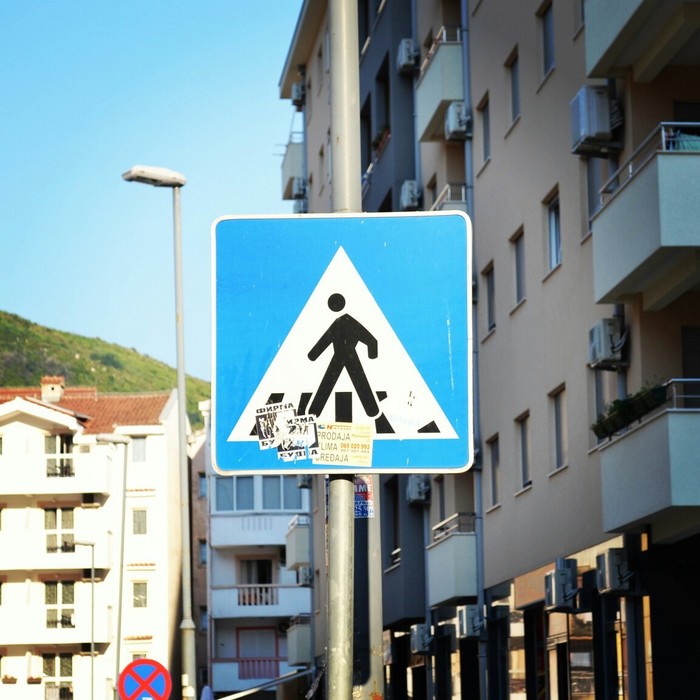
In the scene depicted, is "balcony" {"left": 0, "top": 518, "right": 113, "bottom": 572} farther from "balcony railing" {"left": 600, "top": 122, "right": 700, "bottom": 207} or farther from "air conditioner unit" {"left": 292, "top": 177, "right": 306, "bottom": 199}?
"balcony railing" {"left": 600, "top": 122, "right": 700, "bottom": 207}

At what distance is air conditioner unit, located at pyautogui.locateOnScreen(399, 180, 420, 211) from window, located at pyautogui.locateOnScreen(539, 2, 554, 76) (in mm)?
9321

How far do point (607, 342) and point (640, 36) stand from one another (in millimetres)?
3853

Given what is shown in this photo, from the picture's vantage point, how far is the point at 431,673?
35.7m

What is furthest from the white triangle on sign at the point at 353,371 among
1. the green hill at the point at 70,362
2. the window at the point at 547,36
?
the green hill at the point at 70,362

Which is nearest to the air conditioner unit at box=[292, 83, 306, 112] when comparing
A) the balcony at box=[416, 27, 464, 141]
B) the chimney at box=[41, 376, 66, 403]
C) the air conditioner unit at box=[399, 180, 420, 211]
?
the air conditioner unit at box=[399, 180, 420, 211]

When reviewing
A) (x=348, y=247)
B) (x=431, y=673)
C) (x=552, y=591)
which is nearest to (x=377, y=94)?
(x=431, y=673)

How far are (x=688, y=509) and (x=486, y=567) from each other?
1211cm

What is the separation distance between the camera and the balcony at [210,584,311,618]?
7050 cm

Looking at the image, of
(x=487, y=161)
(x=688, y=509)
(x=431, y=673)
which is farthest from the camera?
(x=431, y=673)

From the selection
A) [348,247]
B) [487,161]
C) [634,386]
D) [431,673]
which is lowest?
[431,673]

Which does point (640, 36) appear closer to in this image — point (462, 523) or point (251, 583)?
point (462, 523)

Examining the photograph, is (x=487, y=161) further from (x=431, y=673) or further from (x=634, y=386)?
(x=431, y=673)

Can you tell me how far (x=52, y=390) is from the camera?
78812mm

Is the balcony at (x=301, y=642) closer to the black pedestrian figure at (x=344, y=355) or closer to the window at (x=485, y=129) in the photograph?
the window at (x=485, y=129)
